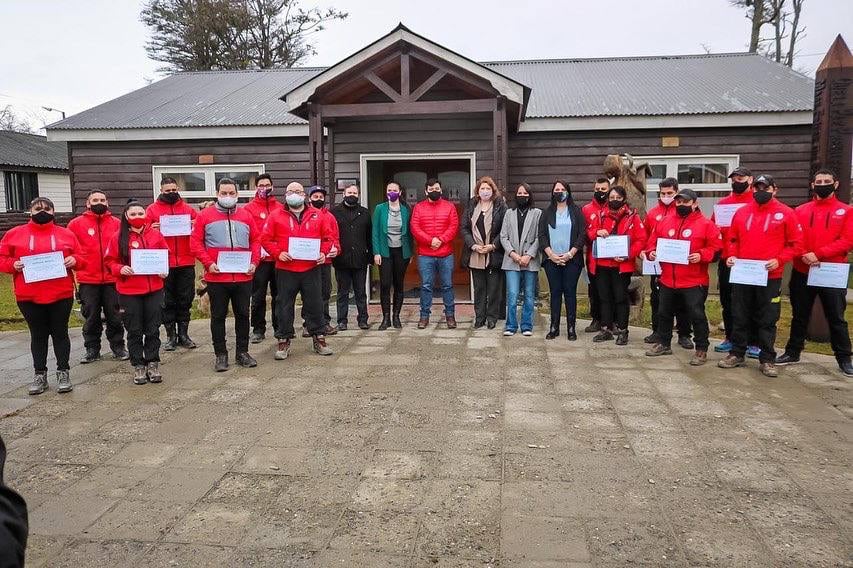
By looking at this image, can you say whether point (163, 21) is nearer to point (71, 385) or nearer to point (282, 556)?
Answer: point (71, 385)

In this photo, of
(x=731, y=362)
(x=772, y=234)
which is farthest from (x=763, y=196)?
(x=731, y=362)

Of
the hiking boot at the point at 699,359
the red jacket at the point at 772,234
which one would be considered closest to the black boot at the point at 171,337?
the hiking boot at the point at 699,359

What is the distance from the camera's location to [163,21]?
24.8 meters

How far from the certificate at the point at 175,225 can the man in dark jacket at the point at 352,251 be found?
1.70m

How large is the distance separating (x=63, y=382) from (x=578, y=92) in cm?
1001

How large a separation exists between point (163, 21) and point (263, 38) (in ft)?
12.4

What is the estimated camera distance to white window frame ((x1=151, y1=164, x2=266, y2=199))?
38.3 feet

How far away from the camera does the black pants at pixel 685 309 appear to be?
242 inches

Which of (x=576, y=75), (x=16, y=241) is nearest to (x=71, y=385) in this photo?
(x=16, y=241)

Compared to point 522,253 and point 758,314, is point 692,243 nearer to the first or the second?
point 758,314

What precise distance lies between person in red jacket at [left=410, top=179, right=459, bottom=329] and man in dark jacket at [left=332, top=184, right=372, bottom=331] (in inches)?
24.0

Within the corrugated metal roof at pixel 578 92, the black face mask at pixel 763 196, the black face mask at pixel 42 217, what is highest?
the corrugated metal roof at pixel 578 92

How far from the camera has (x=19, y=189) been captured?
2442cm

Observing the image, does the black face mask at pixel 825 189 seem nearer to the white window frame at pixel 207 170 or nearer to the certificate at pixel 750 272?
the certificate at pixel 750 272
